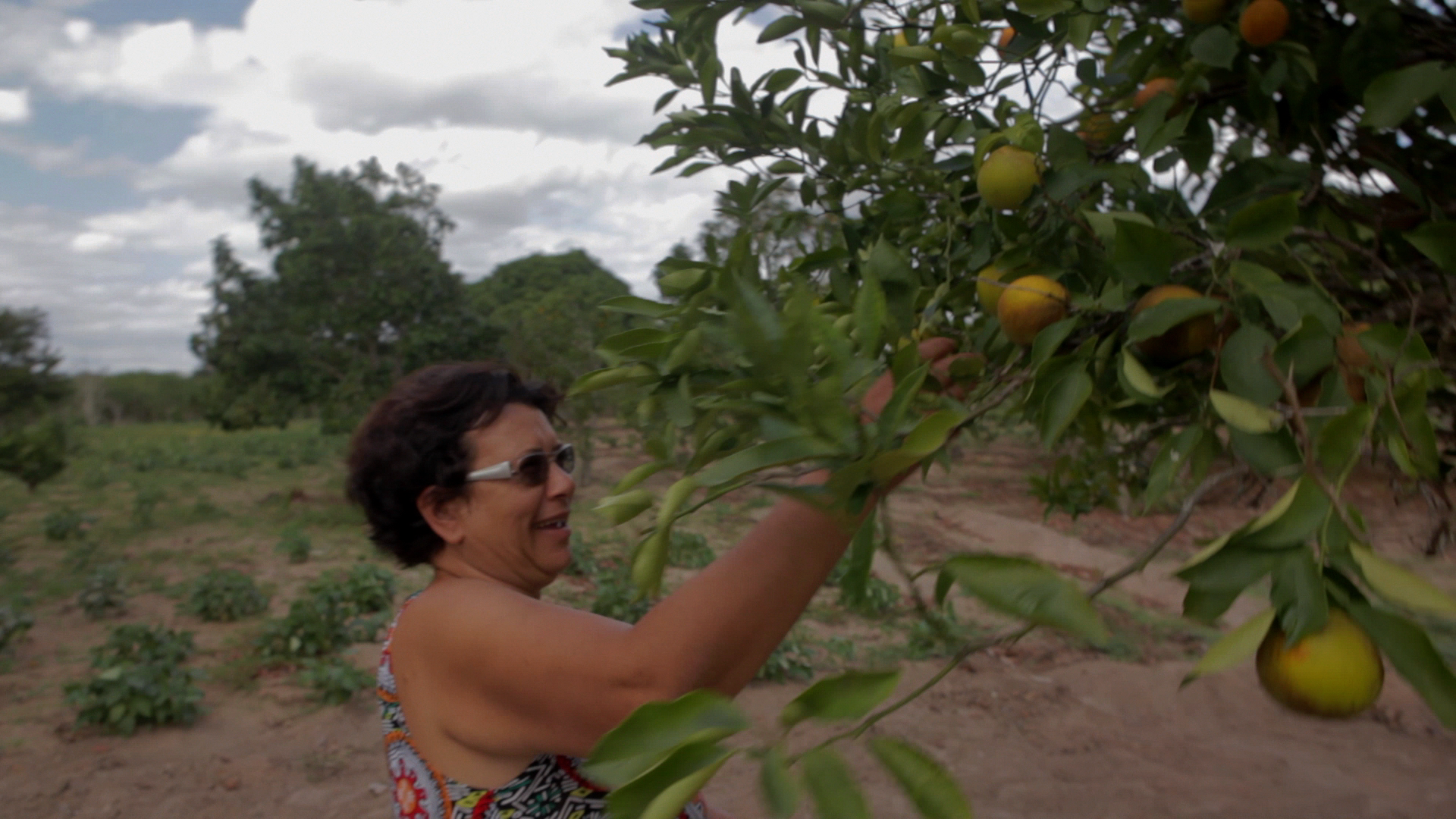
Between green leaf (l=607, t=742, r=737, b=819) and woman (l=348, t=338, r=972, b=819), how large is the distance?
32 centimetres

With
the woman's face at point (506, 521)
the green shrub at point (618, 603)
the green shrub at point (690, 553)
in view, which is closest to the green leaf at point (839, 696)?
the woman's face at point (506, 521)

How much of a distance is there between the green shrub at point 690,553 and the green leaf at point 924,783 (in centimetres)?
630

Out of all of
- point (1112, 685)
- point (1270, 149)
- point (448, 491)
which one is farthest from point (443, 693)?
point (1112, 685)

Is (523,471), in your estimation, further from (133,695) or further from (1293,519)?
(133,695)

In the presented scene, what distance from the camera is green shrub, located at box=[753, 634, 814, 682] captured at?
4.86m

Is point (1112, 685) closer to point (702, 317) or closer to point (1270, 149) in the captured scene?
point (1270, 149)

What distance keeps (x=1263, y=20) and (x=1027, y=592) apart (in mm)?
971

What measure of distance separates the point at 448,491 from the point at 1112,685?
4.60m

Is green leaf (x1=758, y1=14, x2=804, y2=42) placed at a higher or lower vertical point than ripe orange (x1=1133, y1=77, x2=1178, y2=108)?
higher

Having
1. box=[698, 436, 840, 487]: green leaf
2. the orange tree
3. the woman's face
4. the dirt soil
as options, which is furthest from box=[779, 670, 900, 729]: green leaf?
the dirt soil

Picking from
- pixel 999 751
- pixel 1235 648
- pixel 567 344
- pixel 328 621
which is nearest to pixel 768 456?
pixel 1235 648

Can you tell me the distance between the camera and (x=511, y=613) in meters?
1.14

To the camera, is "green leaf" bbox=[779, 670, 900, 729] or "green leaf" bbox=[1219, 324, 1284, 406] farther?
"green leaf" bbox=[1219, 324, 1284, 406]

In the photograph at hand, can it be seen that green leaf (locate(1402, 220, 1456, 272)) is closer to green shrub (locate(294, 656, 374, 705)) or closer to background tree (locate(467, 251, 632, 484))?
green shrub (locate(294, 656, 374, 705))
